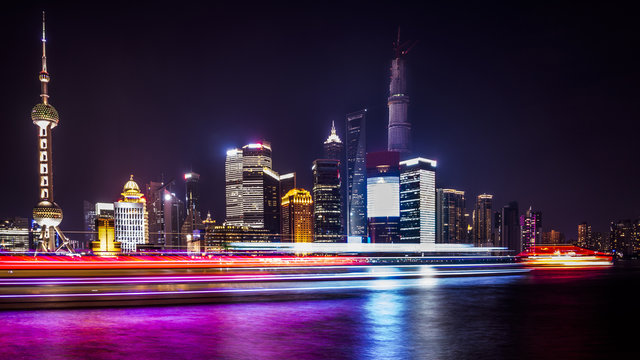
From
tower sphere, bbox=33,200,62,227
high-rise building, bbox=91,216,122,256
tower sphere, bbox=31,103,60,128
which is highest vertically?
tower sphere, bbox=31,103,60,128

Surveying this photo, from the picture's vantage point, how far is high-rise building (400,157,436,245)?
188500mm

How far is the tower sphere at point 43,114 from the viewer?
344 ft

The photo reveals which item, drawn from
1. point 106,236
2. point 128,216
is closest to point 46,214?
point 106,236

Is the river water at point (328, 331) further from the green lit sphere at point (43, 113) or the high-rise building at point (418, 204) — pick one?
the high-rise building at point (418, 204)

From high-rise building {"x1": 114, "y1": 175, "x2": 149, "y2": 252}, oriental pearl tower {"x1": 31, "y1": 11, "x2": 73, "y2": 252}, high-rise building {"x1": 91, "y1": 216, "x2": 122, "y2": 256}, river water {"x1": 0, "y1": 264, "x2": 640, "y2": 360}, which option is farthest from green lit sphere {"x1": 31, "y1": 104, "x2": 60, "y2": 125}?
river water {"x1": 0, "y1": 264, "x2": 640, "y2": 360}

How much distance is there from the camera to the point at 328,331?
975 centimetres

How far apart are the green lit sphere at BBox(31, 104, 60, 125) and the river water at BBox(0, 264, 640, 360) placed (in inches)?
4257

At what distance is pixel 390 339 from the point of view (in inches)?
349

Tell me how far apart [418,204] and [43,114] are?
439 feet

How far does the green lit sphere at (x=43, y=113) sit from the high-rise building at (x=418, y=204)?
428 ft

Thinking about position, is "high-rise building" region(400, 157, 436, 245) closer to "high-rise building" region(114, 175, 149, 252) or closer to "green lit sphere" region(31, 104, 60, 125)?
"high-rise building" region(114, 175, 149, 252)

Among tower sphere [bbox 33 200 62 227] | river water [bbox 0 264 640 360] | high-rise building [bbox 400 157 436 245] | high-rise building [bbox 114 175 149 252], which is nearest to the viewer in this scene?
river water [bbox 0 264 640 360]

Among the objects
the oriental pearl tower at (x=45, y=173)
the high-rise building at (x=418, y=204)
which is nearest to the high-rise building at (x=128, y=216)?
the oriental pearl tower at (x=45, y=173)

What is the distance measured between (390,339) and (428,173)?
19177 centimetres
